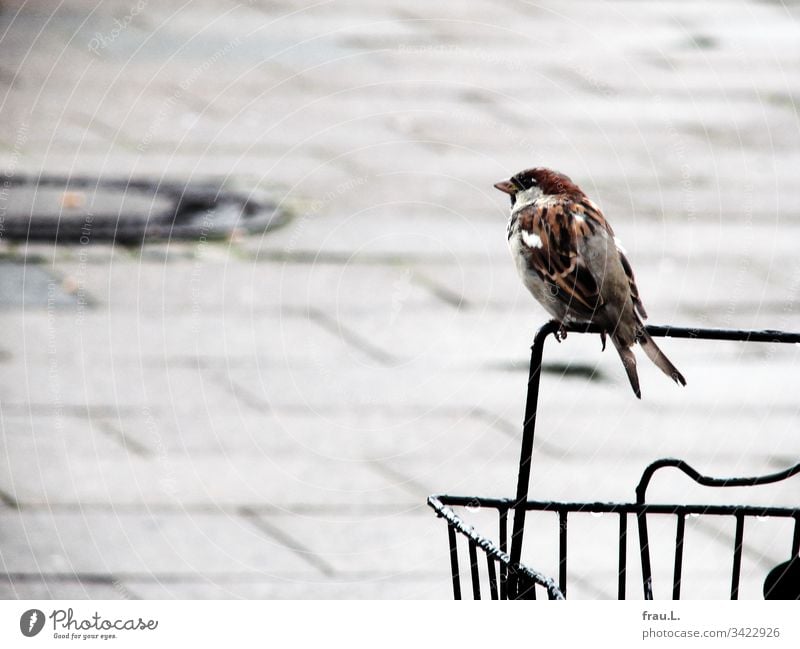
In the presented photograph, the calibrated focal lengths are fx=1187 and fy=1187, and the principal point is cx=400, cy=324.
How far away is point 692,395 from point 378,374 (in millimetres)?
595

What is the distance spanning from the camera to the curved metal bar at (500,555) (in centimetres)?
93

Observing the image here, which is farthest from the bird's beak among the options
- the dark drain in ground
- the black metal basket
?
the dark drain in ground

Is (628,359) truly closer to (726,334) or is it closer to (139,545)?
(726,334)

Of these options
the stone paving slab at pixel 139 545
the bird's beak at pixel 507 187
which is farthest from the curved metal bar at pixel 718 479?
the stone paving slab at pixel 139 545

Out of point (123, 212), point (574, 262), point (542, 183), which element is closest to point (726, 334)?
point (574, 262)

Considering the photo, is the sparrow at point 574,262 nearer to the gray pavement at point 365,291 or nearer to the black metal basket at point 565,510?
the black metal basket at point 565,510

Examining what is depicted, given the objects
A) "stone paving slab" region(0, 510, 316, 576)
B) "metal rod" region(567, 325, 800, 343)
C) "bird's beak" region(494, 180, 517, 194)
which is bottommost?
"stone paving slab" region(0, 510, 316, 576)

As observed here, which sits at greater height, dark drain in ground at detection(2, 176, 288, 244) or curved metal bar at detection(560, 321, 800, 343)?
dark drain in ground at detection(2, 176, 288, 244)

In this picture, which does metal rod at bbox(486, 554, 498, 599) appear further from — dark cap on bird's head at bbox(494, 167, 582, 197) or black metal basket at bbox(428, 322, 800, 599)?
dark cap on bird's head at bbox(494, 167, 582, 197)

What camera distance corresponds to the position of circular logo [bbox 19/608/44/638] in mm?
1029

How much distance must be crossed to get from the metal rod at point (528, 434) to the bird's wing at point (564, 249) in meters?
0.38

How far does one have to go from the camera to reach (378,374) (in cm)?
228

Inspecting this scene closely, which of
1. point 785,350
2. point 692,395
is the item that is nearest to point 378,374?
point 692,395

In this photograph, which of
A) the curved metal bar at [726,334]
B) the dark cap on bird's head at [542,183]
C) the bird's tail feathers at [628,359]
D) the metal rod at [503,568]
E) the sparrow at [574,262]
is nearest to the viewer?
the curved metal bar at [726,334]
